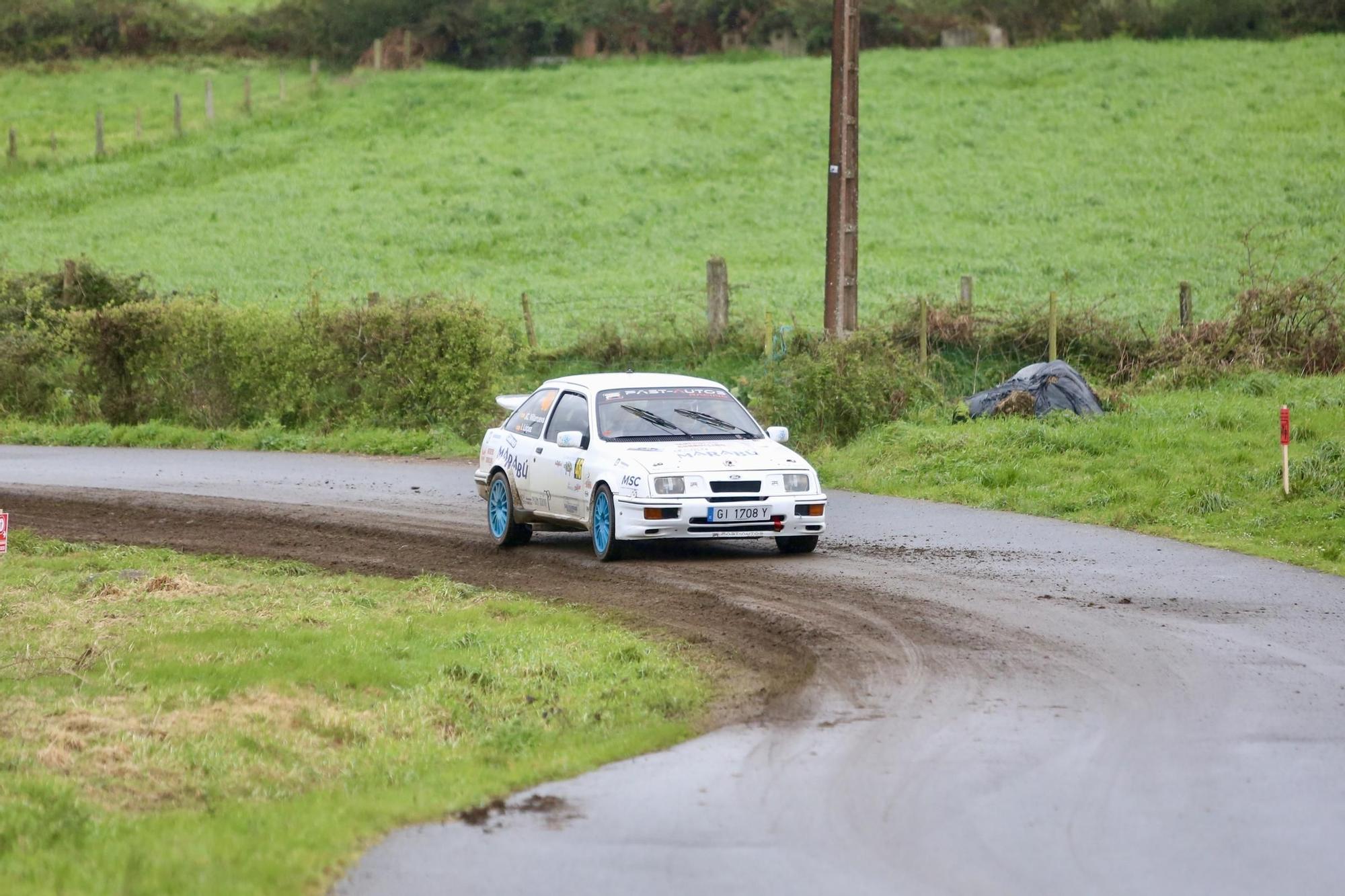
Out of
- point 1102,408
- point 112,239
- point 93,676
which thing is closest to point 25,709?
point 93,676

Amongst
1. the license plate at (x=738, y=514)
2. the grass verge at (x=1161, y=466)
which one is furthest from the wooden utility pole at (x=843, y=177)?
the license plate at (x=738, y=514)

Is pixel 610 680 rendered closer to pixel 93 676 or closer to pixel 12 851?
pixel 93 676

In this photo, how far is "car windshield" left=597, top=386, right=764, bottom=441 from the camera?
49.1ft

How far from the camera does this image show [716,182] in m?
51.4

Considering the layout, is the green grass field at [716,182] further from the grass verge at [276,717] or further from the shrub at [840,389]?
the grass verge at [276,717]

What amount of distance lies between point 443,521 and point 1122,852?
11588mm

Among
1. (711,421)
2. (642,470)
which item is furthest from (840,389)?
(642,470)

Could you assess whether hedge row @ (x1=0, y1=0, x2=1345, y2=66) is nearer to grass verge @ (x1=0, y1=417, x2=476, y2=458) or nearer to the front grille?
grass verge @ (x1=0, y1=417, x2=476, y2=458)

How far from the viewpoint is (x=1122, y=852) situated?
6.29 metres

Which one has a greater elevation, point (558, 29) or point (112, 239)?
point (558, 29)

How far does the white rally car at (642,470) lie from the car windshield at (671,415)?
1 centimetres

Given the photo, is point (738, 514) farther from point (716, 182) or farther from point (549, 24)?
point (549, 24)

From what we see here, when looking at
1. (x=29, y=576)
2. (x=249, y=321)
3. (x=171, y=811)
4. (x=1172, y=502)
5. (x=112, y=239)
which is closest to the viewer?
(x=171, y=811)

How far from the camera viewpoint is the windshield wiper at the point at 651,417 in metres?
15.1
